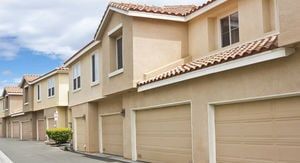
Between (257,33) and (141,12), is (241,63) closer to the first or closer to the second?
(257,33)

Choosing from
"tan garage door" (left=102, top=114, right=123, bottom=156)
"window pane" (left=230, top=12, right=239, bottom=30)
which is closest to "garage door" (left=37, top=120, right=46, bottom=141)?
"tan garage door" (left=102, top=114, right=123, bottom=156)

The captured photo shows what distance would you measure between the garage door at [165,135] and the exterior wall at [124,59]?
144 centimetres

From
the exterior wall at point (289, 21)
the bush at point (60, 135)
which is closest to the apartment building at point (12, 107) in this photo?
the bush at point (60, 135)

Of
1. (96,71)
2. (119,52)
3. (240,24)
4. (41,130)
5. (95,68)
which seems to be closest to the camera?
(240,24)

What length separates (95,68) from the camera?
2412 cm

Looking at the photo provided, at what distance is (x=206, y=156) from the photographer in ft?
42.4

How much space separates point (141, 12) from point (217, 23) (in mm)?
2904

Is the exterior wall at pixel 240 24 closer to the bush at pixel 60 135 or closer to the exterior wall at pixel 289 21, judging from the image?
the exterior wall at pixel 289 21

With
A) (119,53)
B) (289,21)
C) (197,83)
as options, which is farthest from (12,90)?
(289,21)

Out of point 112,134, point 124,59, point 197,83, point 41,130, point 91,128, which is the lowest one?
point 41,130

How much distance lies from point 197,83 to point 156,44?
454cm

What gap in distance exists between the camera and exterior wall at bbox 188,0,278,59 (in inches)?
556

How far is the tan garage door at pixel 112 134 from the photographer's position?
21.1m

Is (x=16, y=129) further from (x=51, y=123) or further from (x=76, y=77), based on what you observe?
(x=76, y=77)
